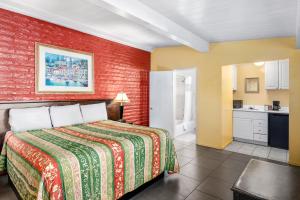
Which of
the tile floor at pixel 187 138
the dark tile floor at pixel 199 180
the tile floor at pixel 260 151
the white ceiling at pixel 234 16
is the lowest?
the dark tile floor at pixel 199 180

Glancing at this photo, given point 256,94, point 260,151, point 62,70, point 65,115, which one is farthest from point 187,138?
point 62,70

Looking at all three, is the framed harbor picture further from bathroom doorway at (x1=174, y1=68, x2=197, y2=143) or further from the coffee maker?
the coffee maker

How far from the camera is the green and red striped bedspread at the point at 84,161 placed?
5.69 feet

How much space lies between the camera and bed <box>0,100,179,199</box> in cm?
174

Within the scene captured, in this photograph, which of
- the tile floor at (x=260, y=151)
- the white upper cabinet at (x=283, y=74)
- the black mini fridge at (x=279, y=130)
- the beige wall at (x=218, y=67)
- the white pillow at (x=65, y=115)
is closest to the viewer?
the white pillow at (x=65, y=115)

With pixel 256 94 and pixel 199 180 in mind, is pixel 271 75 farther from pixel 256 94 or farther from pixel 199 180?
pixel 199 180

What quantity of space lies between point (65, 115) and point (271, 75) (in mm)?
4987

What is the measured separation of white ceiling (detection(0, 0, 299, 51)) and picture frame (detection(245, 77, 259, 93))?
6.24ft

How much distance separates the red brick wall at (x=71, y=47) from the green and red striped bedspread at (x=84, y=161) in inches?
33.2

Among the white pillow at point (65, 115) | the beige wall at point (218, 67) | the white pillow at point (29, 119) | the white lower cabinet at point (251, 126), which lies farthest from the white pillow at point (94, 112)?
the white lower cabinet at point (251, 126)

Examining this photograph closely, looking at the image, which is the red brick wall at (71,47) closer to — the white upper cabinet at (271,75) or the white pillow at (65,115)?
the white pillow at (65,115)

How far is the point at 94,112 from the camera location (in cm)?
386

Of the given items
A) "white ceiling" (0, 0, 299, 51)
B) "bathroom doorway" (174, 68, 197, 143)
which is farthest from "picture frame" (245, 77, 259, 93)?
"white ceiling" (0, 0, 299, 51)

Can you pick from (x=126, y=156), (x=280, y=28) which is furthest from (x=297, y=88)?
(x=126, y=156)
